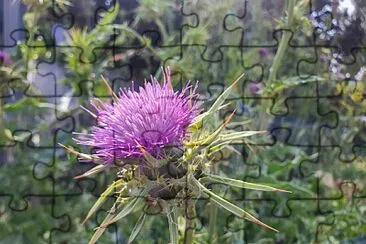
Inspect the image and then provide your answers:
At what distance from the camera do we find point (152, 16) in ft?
Result: 6.22

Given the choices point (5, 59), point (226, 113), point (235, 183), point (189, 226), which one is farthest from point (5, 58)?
point (235, 183)

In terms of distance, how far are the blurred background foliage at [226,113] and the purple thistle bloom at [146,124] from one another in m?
0.45

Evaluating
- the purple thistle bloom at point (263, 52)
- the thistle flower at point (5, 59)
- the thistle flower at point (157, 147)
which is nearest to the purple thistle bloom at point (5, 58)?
the thistle flower at point (5, 59)

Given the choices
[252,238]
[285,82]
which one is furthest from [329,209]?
[285,82]

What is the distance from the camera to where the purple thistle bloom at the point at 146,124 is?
995 mm

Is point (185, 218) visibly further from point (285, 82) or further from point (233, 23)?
point (233, 23)

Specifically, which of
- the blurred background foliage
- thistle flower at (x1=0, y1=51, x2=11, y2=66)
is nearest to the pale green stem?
the blurred background foliage

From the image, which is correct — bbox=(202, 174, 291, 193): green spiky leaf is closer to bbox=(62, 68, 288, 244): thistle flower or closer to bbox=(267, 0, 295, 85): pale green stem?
bbox=(62, 68, 288, 244): thistle flower

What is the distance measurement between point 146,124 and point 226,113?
1.95 ft

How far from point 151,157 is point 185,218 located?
156mm

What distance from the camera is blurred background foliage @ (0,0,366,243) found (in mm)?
1571

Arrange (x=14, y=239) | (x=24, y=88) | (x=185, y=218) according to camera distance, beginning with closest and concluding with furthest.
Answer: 1. (x=185, y=218)
2. (x=14, y=239)
3. (x=24, y=88)

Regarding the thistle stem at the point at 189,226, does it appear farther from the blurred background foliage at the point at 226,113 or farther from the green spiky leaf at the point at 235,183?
the blurred background foliage at the point at 226,113

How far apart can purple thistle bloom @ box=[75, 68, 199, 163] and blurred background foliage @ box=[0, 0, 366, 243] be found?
1.47ft
